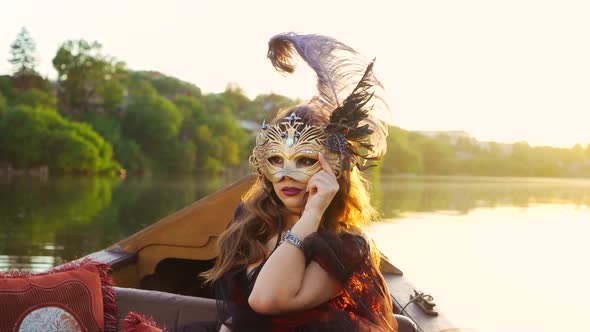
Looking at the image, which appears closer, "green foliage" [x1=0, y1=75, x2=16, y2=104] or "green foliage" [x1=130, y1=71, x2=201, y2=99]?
"green foliage" [x1=0, y1=75, x2=16, y2=104]

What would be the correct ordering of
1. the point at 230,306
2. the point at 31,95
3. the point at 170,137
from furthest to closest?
the point at 170,137
the point at 31,95
the point at 230,306

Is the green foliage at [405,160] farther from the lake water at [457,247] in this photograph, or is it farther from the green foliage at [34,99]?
the lake water at [457,247]

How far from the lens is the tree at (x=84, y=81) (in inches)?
2106

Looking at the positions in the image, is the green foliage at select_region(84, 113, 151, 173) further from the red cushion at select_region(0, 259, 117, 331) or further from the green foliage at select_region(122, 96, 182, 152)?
the red cushion at select_region(0, 259, 117, 331)

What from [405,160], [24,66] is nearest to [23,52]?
[24,66]

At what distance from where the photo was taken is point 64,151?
42.5m

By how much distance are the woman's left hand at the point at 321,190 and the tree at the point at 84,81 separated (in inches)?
2146

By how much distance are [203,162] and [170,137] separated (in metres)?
4.96

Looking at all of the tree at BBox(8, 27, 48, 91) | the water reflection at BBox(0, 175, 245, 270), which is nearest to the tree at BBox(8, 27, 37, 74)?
the tree at BBox(8, 27, 48, 91)

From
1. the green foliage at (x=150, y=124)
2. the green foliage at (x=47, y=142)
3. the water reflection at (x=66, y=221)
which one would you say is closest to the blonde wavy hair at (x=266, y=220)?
the water reflection at (x=66, y=221)

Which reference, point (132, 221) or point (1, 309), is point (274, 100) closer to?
point (1, 309)

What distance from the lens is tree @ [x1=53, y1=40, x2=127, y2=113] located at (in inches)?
2106

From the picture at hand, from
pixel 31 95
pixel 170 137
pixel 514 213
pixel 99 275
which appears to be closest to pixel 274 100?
pixel 99 275

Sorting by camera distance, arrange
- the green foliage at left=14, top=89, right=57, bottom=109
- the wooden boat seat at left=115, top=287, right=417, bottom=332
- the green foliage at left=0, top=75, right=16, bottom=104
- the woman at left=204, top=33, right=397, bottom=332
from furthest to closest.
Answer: the green foliage at left=0, top=75, right=16, bottom=104 < the green foliage at left=14, top=89, right=57, bottom=109 < the wooden boat seat at left=115, top=287, right=417, bottom=332 < the woman at left=204, top=33, right=397, bottom=332
